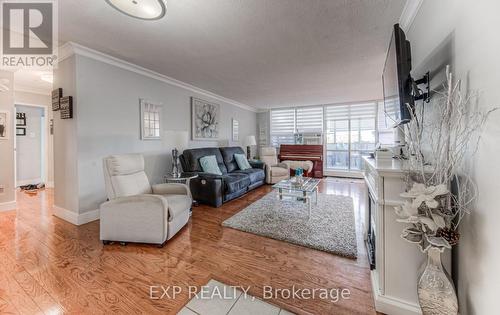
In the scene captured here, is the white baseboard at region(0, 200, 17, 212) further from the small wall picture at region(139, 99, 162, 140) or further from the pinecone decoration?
the pinecone decoration

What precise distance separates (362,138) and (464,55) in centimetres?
589

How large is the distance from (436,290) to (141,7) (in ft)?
8.55

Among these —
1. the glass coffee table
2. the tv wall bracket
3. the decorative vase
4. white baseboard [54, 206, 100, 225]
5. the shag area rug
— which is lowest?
the shag area rug

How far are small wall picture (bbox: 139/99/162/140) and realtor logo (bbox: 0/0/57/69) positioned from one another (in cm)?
129

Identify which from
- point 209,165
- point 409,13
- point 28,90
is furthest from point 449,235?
point 28,90

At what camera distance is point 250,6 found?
1853 mm

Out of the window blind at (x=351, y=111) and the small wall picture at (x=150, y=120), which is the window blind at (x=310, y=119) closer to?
the window blind at (x=351, y=111)

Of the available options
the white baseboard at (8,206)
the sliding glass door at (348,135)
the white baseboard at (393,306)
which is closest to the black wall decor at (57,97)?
the white baseboard at (8,206)

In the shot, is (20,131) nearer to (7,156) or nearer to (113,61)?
(7,156)

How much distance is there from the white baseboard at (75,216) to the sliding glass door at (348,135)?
647cm

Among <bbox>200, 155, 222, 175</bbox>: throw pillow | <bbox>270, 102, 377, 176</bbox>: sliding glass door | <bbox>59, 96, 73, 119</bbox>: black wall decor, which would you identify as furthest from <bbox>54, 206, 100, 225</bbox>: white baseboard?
<bbox>270, 102, 377, 176</bbox>: sliding glass door

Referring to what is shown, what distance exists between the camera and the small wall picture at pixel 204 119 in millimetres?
4645

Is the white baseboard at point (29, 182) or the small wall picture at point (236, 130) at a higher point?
the small wall picture at point (236, 130)

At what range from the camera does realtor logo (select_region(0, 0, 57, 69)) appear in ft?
6.33
